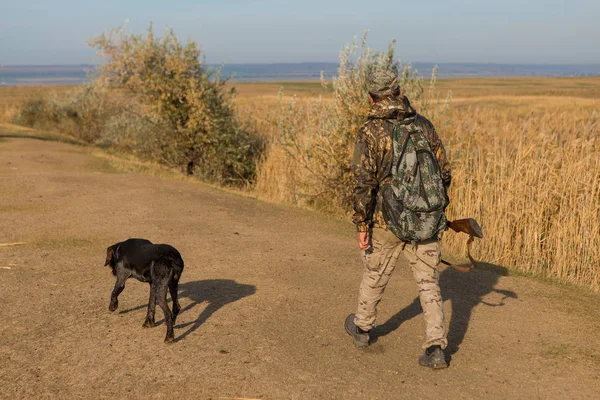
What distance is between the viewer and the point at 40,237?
9.48 metres

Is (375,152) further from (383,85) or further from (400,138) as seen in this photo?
(383,85)

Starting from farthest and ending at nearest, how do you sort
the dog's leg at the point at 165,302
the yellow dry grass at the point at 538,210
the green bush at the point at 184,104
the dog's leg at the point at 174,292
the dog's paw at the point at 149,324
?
the green bush at the point at 184,104 < the yellow dry grass at the point at 538,210 < the dog's paw at the point at 149,324 < the dog's leg at the point at 174,292 < the dog's leg at the point at 165,302

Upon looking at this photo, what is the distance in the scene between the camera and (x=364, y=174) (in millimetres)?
4988

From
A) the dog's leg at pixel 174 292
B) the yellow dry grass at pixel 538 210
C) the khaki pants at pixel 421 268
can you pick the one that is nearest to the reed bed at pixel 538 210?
the yellow dry grass at pixel 538 210

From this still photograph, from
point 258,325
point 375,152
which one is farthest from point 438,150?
point 258,325

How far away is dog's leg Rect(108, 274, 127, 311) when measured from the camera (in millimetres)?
Answer: 6150

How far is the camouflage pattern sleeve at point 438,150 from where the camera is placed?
5078mm

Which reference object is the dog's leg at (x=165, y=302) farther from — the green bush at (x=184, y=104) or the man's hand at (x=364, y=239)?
the green bush at (x=184, y=104)

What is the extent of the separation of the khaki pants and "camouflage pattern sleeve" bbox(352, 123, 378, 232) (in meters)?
0.23

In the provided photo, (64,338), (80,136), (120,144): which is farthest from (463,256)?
(80,136)

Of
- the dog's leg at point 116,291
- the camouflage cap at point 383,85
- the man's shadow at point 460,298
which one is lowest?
the man's shadow at point 460,298

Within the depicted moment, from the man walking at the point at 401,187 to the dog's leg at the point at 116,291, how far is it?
7.98 ft

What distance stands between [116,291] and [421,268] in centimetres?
297

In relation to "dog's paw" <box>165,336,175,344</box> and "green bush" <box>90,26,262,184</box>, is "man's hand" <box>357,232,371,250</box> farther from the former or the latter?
"green bush" <box>90,26,262,184</box>
